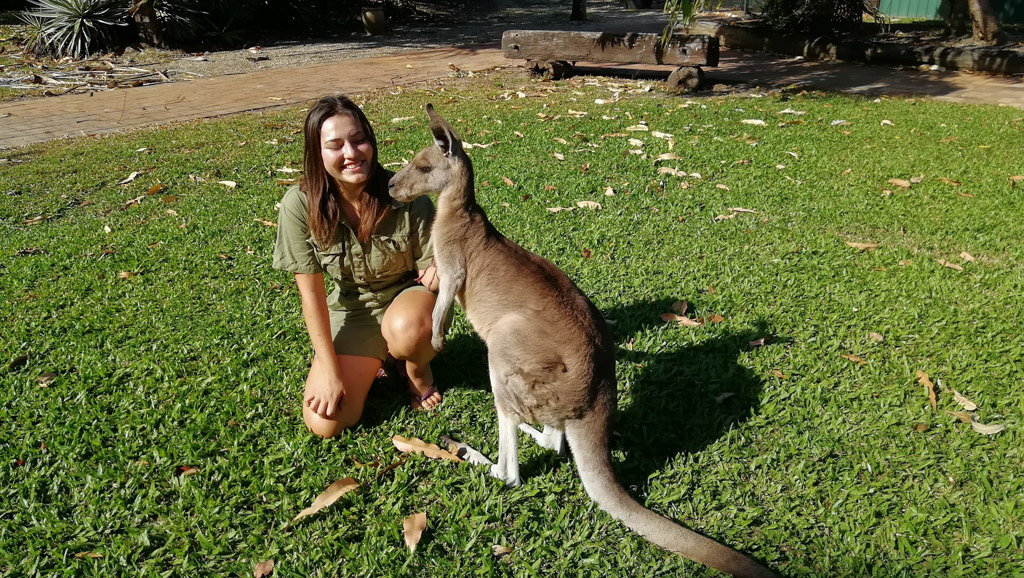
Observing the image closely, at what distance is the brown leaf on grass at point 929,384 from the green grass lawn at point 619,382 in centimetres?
3

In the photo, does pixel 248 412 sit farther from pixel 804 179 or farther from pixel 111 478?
pixel 804 179

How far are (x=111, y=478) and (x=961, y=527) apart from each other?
3.26 metres

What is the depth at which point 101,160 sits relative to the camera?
6859 millimetres

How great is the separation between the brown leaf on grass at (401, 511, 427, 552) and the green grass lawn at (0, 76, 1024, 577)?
0.15 feet

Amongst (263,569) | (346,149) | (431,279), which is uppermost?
(346,149)


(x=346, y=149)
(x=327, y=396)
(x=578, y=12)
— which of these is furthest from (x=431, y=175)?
(x=578, y=12)

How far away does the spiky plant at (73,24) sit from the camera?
→ 12.7 m

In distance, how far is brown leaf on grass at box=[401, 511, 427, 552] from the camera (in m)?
2.44

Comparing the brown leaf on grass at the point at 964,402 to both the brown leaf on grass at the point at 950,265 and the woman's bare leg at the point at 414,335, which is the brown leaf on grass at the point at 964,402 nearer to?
the brown leaf on grass at the point at 950,265

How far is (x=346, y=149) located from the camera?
2.84 meters

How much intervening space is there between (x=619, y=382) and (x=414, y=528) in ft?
4.36

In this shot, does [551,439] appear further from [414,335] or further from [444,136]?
A: [444,136]

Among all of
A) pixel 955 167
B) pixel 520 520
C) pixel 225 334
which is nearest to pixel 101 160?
pixel 225 334

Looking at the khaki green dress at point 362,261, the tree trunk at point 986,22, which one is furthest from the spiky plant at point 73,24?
the tree trunk at point 986,22
